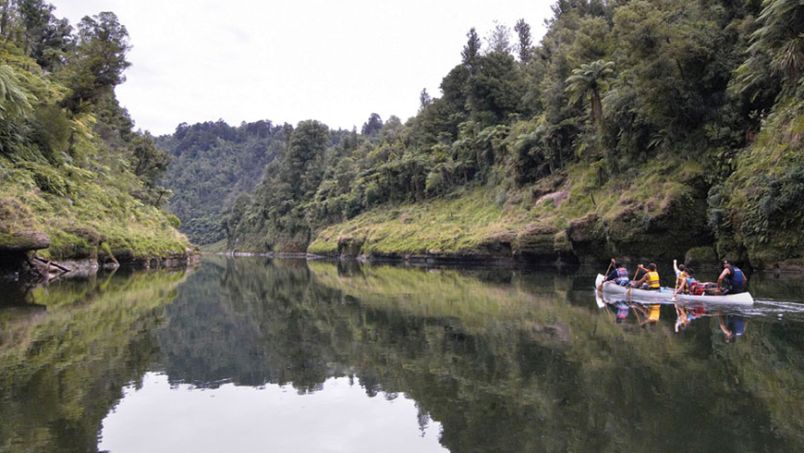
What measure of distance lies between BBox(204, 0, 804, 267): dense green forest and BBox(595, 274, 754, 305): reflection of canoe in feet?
23.9

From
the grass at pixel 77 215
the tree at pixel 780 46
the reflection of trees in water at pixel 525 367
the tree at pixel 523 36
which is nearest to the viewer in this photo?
the reflection of trees in water at pixel 525 367

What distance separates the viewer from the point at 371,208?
71500 millimetres

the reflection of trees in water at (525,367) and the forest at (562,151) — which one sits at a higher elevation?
the forest at (562,151)

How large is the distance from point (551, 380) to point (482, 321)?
5879 mm

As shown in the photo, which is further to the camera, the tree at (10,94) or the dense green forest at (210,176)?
the dense green forest at (210,176)

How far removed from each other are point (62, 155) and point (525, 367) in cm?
3457

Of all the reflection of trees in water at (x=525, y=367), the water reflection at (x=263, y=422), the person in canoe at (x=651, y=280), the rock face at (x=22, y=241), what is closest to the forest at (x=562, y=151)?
the rock face at (x=22, y=241)

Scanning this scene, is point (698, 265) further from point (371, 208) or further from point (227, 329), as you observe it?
point (371, 208)

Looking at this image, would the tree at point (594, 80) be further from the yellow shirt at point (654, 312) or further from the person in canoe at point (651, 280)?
the yellow shirt at point (654, 312)

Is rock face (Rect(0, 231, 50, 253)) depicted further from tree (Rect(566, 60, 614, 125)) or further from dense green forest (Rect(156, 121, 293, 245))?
dense green forest (Rect(156, 121, 293, 245))

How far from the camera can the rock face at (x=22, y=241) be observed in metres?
20.6

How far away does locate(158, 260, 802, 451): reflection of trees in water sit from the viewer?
238 inches

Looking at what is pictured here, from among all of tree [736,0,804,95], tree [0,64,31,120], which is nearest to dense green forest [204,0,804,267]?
tree [736,0,804,95]

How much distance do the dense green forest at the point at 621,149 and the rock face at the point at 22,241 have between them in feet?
87.1
